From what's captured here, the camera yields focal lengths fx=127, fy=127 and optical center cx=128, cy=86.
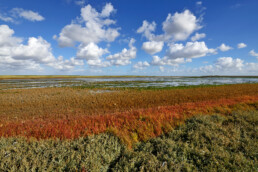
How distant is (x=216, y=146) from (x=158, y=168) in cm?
242

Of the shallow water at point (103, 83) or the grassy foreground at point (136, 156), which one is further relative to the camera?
the shallow water at point (103, 83)

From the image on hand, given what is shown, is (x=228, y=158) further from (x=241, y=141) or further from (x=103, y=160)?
(x=103, y=160)

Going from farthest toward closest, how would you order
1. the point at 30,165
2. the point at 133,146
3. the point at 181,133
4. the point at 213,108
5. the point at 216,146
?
the point at 213,108, the point at 181,133, the point at 133,146, the point at 216,146, the point at 30,165

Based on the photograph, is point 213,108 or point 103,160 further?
point 213,108

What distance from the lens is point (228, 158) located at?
382cm

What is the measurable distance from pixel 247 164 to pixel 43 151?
610 cm

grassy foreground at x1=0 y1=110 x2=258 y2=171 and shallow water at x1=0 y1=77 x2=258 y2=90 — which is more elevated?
shallow water at x1=0 y1=77 x2=258 y2=90

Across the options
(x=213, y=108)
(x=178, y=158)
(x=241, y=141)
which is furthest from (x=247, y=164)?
(x=213, y=108)

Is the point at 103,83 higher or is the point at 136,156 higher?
the point at 103,83

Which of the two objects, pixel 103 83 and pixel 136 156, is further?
pixel 103 83

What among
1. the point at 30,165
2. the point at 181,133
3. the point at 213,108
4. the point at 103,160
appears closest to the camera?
the point at 30,165

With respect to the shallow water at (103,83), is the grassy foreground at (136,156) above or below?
below

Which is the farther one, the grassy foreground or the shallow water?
the shallow water

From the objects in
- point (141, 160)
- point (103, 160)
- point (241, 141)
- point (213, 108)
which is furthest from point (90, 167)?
point (213, 108)
